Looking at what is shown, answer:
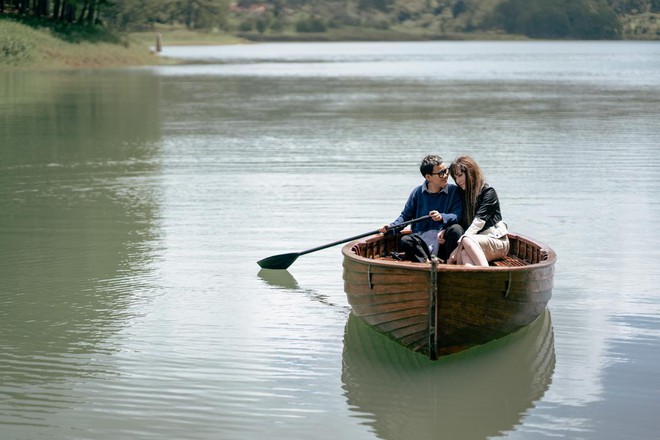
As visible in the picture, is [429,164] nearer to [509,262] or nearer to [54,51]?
[509,262]

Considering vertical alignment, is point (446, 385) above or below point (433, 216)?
below

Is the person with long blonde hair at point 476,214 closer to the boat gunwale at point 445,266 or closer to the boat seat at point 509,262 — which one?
the boat seat at point 509,262

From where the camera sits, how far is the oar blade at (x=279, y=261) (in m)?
13.6

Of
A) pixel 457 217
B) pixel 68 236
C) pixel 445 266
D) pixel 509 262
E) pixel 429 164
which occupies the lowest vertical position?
pixel 68 236

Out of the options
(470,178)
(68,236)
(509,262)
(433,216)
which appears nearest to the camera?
(470,178)

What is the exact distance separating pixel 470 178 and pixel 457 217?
0.46 meters

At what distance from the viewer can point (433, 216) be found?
11.1m

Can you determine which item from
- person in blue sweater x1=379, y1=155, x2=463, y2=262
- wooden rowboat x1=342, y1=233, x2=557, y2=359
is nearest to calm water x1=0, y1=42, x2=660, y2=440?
wooden rowboat x1=342, y1=233, x2=557, y2=359

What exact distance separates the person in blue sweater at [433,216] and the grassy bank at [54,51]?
52671 mm

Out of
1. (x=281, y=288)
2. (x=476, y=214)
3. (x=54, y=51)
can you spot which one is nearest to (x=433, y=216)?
(x=476, y=214)

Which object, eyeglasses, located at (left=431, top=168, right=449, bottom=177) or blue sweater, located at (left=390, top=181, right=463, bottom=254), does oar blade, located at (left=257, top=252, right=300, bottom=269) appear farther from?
eyeglasses, located at (left=431, top=168, right=449, bottom=177)

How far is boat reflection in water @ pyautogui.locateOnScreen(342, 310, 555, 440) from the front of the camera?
8656mm

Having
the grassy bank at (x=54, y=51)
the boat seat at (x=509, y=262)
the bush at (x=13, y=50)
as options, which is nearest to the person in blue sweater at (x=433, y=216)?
the boat seat at (x=509, y=262)

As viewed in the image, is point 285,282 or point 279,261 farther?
point 279,261
